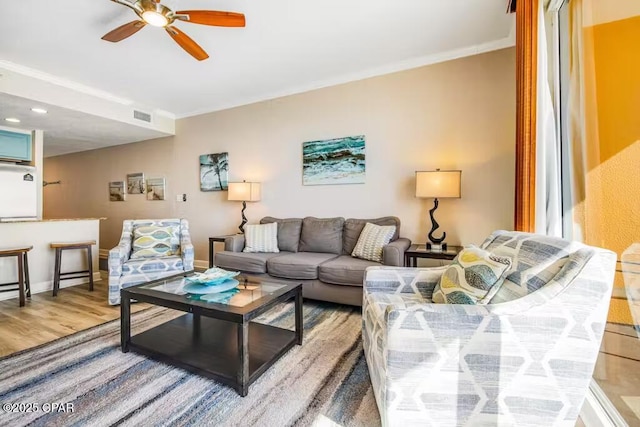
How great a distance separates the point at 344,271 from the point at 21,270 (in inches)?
130

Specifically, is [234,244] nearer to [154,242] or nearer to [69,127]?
[154,242]

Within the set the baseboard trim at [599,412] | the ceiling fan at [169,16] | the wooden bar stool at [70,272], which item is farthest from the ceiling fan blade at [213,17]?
the wooden bar stool at [70,272]

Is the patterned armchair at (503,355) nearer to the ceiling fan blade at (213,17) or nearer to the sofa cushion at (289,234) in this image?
the ceiling fan blade at (213,17)

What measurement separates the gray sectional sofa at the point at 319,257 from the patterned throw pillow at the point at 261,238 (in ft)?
0.24

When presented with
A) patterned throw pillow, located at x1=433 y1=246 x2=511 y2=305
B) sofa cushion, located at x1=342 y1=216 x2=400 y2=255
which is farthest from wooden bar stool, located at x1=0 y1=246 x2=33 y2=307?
patterned throw pillow, located at x1=433 y1=246 x2=511 y2=305

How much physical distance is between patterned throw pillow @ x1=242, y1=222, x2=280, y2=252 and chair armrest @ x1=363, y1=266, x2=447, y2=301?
1.80m

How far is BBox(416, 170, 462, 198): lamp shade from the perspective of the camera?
273 centimetres

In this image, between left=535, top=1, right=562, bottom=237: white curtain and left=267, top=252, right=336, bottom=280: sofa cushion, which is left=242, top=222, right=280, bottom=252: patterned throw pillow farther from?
left=535, top=1, right=562, bottom=237: white curtain

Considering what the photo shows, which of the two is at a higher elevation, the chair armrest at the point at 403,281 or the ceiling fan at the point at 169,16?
the ceiling fan at the point at 169,16

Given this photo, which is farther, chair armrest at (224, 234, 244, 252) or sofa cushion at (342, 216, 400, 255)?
chair armrest at (224, 234, 244, 252)

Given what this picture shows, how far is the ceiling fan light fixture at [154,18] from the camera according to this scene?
1.92 m

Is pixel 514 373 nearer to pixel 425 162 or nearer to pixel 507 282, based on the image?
pixel 507 282

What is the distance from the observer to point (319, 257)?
308 centimetres

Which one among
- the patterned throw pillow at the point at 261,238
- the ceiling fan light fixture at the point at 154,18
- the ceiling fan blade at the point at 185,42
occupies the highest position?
the ceiling fan blade at the point at 185,42
